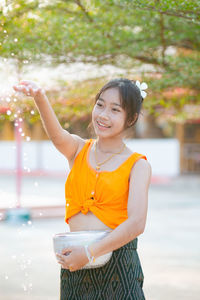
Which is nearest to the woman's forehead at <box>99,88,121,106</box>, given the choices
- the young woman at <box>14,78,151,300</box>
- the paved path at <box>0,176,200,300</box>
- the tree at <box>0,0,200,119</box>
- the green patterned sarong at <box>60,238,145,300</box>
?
the young woman at <box>14,78,151,300</box>

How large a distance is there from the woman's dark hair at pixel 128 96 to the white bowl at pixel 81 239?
427mm

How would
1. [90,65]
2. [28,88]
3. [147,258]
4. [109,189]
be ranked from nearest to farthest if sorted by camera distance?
[28,88]
[109,189]
[90,65]
[147,258]

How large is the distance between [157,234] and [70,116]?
3141 mm

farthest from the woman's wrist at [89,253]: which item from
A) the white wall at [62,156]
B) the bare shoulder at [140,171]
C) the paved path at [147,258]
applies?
the white wall at [62,156]

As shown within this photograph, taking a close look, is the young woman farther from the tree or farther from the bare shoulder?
the tree

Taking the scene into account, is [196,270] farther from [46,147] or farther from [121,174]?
[46,147]

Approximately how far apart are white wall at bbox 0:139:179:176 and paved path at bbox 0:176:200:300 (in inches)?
275

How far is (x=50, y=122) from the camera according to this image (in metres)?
1.84

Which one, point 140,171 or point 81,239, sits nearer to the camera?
point 81,239

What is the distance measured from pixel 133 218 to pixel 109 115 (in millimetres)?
368

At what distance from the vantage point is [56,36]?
14.5ft

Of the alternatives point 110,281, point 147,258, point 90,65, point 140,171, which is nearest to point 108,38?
point 90,65

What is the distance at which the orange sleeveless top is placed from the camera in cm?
185

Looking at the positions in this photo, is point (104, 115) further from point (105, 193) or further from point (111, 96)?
point (105, 193)
